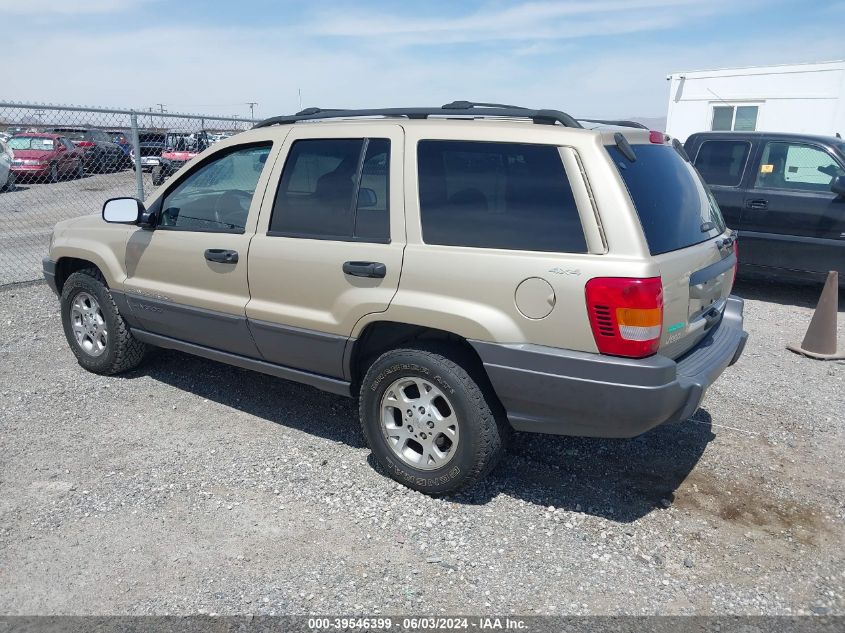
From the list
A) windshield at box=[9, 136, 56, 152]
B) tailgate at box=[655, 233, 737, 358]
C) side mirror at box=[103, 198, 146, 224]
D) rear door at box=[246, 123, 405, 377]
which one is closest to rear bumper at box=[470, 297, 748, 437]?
tailgate at box=[655, 233, 737, 358]

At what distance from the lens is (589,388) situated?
303 centimetres

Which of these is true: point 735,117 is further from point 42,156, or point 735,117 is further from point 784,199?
point 42,156

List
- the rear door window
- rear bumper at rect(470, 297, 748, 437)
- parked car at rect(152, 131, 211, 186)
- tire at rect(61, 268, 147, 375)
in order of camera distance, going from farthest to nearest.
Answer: parked car at rect(152, 131, 211, 186)
the rear door window
tire at rect(61, 268, 147, 375)
rear bumper at rect(470, 297, 748, 437)

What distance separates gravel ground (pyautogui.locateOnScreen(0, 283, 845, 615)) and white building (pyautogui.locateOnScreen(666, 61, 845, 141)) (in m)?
15.7

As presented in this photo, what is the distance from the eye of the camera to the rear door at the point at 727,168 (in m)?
7.87

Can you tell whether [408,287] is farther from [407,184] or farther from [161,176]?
[161,176]

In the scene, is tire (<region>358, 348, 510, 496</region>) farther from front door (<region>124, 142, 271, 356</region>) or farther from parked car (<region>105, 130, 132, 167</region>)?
parked car (<region>105, 130, 132, 167</region>)

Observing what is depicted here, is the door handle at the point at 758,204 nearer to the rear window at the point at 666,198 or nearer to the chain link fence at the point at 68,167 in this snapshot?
the rear window at the point at 666,198

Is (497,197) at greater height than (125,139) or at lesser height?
lesser

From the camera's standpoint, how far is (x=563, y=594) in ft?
9.40

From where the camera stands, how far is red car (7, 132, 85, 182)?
16250 millimetres

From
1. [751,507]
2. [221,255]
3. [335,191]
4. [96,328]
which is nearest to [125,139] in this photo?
[96,328]

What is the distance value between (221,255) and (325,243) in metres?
0.77

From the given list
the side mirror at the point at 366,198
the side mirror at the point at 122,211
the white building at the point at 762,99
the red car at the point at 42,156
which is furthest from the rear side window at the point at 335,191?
the white building at the point at 762,99
